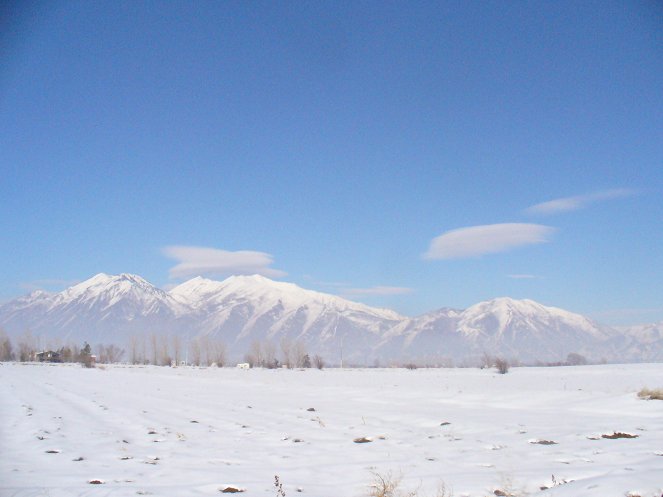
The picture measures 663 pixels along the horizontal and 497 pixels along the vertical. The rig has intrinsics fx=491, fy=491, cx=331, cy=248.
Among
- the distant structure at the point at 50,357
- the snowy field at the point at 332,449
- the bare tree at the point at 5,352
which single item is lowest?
the distant structure at the point at 50,357

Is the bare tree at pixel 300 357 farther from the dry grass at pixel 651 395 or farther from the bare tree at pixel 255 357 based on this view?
the dry grass at pixel 651 395

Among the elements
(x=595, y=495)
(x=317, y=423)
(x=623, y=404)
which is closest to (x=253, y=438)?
(x=317, y=423)

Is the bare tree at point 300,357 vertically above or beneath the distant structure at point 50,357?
beneath

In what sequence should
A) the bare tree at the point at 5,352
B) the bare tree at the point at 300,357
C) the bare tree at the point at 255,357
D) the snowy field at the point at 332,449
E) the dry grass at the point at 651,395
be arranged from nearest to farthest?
the snowy field at the point at 332,449 → the dry grass at the point at 651,395 → the bare tree at the point at 300,357 → the bare tree at the point at 5,352 → the bare tree at the point at 255,357

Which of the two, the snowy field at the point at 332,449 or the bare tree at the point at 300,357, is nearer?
the snowy field at the point at 332,449

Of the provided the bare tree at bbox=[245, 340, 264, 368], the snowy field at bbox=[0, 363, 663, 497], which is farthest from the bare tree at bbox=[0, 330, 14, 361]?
the snowy field at bbox=[0, 363, 663, 497]

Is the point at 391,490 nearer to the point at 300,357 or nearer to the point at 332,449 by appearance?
the point at 332,449

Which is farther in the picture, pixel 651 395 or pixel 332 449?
pixel 651 395

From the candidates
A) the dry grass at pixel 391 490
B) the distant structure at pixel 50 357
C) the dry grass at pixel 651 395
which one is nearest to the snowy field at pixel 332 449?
the dry grass at pixel 391 490

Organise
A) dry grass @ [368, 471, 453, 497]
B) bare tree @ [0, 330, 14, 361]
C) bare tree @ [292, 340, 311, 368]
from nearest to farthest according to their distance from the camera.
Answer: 1. dry grass @ [368, 471, 453, 497]
2. bare tree @ [292, 340, 311, 368]
3. bare tree @ [0, 330, 14, 361]

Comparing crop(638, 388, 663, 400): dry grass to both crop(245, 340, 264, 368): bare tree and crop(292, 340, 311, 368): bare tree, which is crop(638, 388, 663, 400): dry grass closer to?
crop(292, 340, 311, 368): bare tree

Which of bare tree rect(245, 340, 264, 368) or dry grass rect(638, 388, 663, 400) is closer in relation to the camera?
dry grass rect(638, 388, 663, 400)

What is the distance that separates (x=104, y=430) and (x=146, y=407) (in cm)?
763

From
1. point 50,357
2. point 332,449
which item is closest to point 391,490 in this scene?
point 332,449
